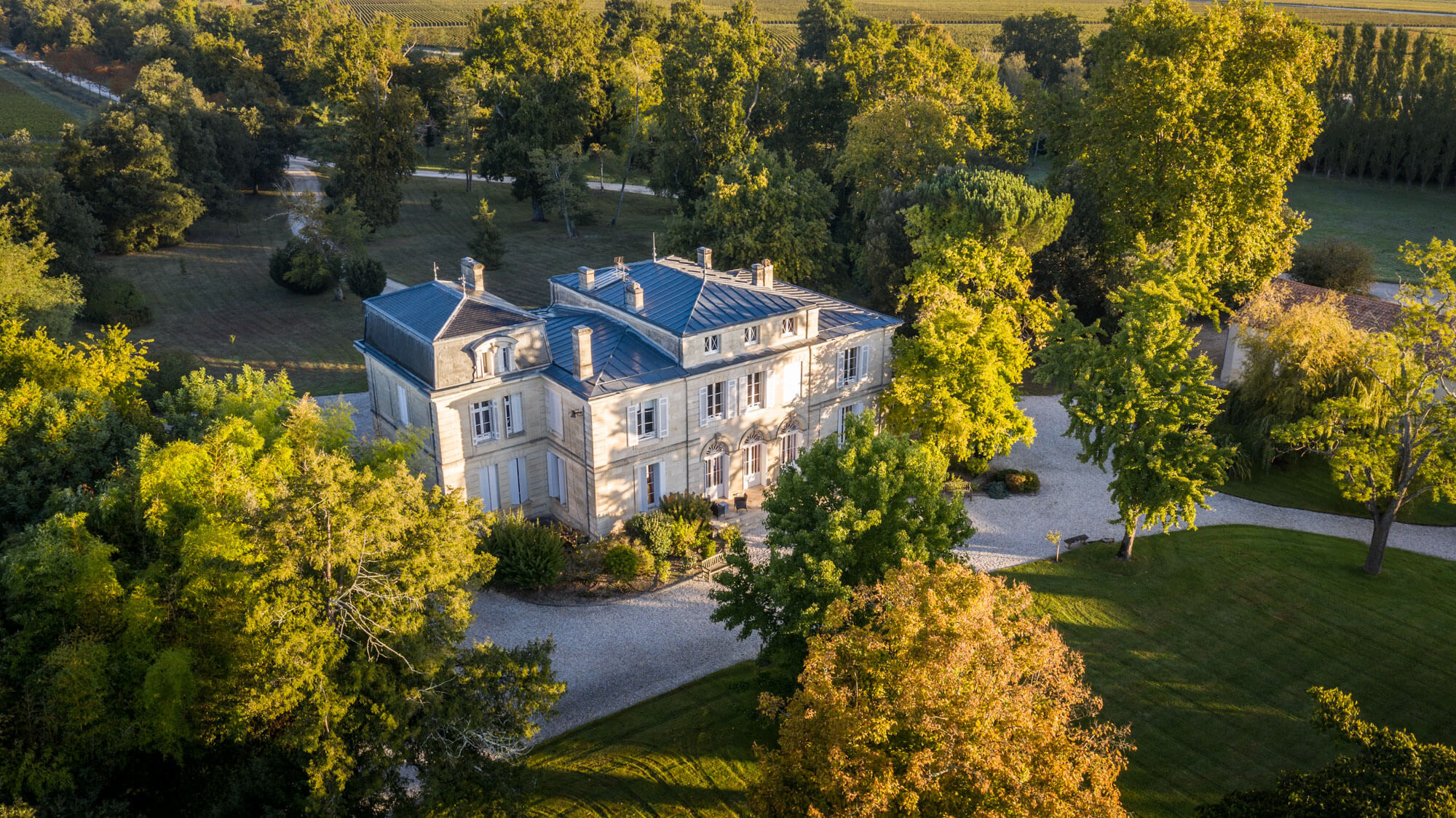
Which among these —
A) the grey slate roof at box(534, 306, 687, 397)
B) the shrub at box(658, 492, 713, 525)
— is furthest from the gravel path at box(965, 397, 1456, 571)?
the grey slate roof at box(534, 306, 687, 397)

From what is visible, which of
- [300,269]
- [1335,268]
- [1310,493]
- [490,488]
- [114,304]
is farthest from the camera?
[300,269]

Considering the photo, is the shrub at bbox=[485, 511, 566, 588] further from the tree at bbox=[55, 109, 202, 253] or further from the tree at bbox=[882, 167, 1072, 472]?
the tree at bbox=[55, 109, 202, 253]

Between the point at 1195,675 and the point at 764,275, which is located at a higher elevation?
the point at 764,275

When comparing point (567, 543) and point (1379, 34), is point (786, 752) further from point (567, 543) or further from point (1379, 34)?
point (1379, 34)

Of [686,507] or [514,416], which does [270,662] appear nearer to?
[514,416]

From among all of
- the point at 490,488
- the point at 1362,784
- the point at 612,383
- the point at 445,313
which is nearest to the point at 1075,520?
the point at 612,383

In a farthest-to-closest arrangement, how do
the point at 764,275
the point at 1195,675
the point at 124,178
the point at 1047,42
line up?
the point at 1047,42 → the point at 124,178 → the point at 764,275 → the point at 1195,675

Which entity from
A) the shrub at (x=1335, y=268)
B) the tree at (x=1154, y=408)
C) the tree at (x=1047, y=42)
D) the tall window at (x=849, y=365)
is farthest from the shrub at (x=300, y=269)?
the tree at (x=1047, y=42)
